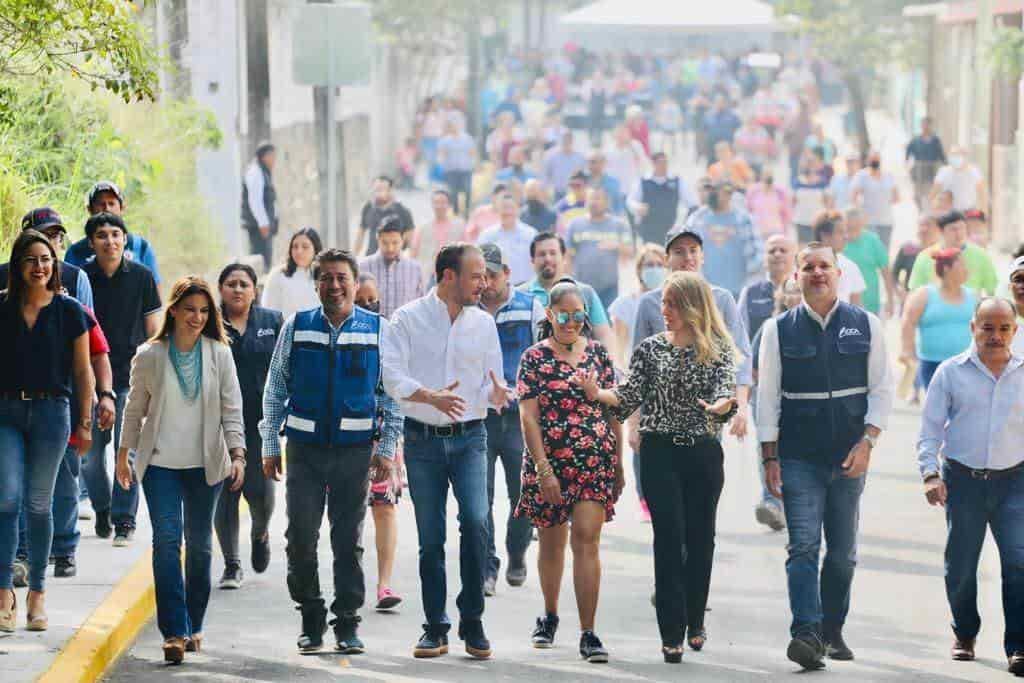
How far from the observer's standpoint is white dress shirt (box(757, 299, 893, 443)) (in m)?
9.27

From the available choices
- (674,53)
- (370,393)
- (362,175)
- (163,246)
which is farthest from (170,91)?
(674,53)

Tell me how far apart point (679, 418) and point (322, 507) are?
5.10 feet

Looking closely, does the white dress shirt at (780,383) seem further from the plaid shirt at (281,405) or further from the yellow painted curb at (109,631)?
the yellow painted curb at (109,631)

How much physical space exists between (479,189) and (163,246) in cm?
1687

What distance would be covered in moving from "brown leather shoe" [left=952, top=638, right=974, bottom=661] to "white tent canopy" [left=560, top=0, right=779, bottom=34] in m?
28.9

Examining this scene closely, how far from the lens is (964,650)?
30.6 ft

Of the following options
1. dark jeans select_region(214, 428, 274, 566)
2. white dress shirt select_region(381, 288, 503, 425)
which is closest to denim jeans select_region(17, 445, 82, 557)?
dark jeans select_region(214, 428, 274, 566)

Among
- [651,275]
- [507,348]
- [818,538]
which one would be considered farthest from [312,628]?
[651,275]

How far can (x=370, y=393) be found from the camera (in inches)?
360

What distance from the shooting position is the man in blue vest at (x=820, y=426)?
917 centimetres

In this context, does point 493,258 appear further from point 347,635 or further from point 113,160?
point 113,160

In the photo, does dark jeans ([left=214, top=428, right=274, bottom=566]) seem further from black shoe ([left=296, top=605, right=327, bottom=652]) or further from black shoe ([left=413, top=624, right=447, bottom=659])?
black shoe ([left=413, top=624, right=447, bottom=659])

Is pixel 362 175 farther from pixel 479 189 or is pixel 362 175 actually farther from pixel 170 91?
pixel 170 91

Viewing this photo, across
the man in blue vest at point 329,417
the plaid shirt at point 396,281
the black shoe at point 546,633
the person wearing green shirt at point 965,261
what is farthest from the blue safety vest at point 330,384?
the person wearing green shirt at point 965,261
